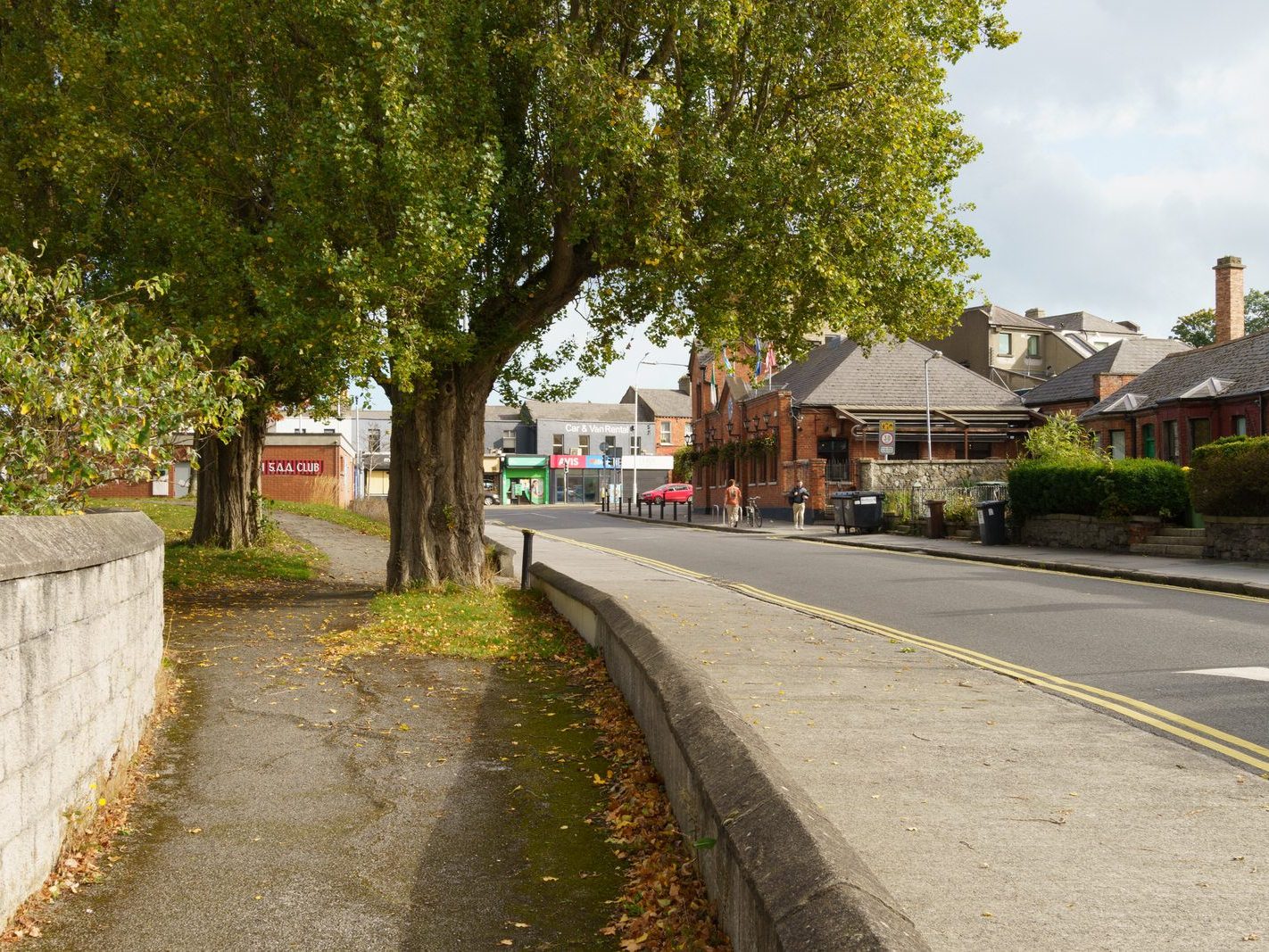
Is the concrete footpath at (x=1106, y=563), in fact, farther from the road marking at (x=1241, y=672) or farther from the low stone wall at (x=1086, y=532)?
the road marking at (x=1241, y=672)

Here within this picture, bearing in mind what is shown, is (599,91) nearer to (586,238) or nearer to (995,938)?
(586,238)

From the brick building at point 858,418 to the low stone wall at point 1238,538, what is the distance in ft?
79.3

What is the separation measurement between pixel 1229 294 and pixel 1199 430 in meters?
10.7

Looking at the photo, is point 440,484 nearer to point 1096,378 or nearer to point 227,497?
point 227,497

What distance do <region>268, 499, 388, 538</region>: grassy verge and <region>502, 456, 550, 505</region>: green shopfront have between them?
164ft

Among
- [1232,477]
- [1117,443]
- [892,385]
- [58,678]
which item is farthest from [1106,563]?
[892,385]

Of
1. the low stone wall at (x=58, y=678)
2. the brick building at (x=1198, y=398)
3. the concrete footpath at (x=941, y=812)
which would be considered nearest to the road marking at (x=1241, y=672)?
the concrete footpath at (x=941, y=812)

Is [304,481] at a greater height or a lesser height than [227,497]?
greater

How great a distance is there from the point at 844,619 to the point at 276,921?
370 inches

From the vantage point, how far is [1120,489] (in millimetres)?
23703

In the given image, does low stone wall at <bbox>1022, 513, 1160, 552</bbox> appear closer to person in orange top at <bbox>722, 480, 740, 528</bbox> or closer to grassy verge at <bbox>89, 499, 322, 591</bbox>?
grassy verge at <bbox>89, 499, 322, 591</bbox>

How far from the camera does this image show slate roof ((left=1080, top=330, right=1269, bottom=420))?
120 ft

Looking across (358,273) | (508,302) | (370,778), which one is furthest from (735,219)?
(370,778)

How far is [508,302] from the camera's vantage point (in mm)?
15086
